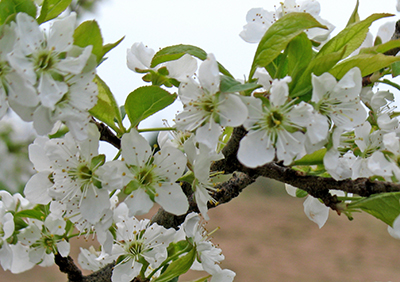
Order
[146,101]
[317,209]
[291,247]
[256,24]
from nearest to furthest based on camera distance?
[146,101]
[256,24]
[317,209]
[291,247]

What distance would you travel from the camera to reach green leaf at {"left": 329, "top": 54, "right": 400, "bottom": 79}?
1.41 ft

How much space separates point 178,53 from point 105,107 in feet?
0.36

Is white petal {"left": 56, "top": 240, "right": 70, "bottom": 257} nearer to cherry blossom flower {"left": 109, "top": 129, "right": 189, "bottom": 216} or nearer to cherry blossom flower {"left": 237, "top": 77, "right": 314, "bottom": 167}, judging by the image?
cherry blossom flower {"left": 109, "top": 129, "right": 189, "bottom": 216}

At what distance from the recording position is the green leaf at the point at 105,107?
1.50 ft

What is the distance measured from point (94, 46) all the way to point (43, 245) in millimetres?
373

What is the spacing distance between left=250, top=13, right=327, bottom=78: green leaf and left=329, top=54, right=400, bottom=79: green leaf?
5 cm

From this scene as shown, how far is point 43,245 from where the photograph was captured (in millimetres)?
612

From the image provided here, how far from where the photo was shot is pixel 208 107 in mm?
436

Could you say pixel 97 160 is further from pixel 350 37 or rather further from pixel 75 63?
pixel 350 37

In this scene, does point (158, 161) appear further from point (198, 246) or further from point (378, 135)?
point (378, 135)

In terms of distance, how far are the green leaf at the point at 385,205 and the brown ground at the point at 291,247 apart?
2.75 m

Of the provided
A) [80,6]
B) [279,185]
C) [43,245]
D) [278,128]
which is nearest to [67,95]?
[278,128]

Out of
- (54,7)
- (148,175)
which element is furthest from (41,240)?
(54,7)

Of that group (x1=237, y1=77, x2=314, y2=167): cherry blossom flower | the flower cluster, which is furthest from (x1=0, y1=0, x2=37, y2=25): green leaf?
(x1=237, y1=77, x2=314, y2=167): cherry blossom flower
